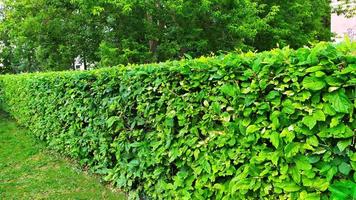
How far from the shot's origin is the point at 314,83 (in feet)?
7.46

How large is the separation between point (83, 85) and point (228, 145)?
10.9ft

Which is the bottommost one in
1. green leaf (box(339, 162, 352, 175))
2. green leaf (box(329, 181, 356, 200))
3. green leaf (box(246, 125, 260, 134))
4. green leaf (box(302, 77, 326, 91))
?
green leaf (box(329, 181, 356, 200))

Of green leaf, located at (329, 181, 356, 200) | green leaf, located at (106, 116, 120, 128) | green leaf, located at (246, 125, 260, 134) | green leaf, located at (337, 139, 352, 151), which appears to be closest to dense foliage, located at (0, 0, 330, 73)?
green leaf, located at (106, 116, 120, 128)

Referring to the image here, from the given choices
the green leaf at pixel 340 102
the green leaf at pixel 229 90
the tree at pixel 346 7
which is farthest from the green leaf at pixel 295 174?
the tree at pixel 346 7

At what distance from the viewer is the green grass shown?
5.02 m

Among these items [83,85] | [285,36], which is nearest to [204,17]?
[285,36]

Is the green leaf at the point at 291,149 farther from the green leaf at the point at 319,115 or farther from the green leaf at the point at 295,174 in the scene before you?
the green leaf at the point at 319,115

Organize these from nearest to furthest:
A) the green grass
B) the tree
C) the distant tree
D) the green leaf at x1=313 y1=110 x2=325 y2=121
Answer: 1. the green leaf at x1=313 y1=110 x2=325 y2=121
2. the green grass
3. the tree
4. the distant tree

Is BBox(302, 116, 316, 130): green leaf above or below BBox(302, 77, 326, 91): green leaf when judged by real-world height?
below

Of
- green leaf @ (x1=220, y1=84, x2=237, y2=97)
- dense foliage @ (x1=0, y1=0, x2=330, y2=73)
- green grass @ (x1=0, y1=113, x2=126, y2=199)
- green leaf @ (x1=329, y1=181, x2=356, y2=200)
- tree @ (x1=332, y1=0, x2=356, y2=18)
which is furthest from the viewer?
tree @ (x1=332, y1=0, x2=356, y2=18)

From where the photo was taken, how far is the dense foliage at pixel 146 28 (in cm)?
1292

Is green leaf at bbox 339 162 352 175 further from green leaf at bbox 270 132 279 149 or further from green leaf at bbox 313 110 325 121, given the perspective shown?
green leaf at bbox 270 132 279 149

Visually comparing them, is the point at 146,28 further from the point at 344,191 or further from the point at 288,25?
the point at 344,191

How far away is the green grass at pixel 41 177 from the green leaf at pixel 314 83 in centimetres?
317
